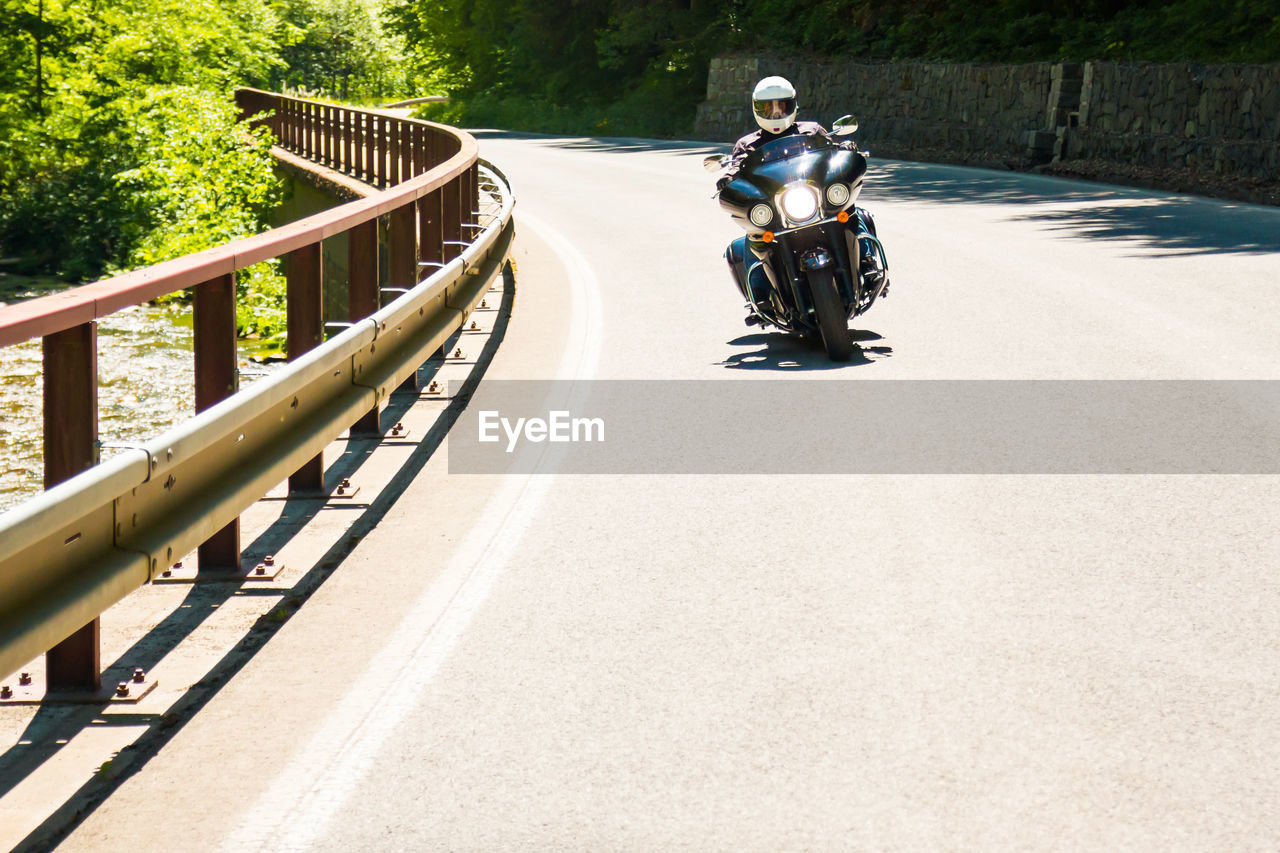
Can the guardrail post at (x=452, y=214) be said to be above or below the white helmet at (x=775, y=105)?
below

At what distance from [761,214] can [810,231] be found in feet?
1.09

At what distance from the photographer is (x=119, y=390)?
61.3ft

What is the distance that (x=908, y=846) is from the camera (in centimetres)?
392

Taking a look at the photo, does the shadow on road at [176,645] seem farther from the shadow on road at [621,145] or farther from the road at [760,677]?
the shadow on road at [621,145]

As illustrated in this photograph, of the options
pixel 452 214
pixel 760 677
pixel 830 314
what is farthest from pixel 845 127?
pixel 760 677

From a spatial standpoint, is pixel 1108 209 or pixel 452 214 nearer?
pixel 452 214

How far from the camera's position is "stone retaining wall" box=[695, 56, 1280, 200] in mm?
23469

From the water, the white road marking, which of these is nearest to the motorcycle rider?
the white road marking

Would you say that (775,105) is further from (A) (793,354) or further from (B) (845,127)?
(A) (793,354)

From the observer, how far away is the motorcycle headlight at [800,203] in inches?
409

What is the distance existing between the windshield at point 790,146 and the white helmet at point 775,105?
0.35 feet

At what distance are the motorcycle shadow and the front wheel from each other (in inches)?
3.5

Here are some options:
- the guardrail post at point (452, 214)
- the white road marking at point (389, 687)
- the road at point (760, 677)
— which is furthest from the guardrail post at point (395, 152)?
the white road marking at point (389, 687)

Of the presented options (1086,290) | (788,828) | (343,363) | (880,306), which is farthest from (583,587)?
(1086,290)
